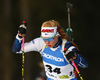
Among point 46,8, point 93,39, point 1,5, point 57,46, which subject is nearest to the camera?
point 57,46

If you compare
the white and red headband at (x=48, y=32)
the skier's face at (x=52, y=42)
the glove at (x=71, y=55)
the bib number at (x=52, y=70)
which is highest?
the white and red headband at (x=48, y=32)

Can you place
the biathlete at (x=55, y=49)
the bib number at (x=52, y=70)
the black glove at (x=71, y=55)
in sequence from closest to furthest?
the black glove at (x=71, y=55), the biathlete at (x=55, y=49), the bib number at (x=52, y=70)

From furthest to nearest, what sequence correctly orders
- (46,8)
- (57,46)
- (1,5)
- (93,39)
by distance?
1. (93,39)
2. (46,8)
3. (1,5)
4. (57,46)

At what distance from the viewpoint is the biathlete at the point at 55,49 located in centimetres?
479

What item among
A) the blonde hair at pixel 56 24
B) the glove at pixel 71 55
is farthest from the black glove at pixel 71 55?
the blonde hair at pixel 56 24

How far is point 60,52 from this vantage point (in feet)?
16.0

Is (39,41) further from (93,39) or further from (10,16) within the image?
(93,39)

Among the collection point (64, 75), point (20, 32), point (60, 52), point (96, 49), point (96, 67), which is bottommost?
point (96, 67)

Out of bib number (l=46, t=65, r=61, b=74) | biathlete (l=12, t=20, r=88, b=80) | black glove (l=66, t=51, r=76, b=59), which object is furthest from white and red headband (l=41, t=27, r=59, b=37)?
bib number (l=46, t=65, r=61, b=74)

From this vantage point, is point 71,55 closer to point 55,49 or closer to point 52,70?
point 55,49

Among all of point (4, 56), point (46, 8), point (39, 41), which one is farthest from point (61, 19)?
point (39, 41)

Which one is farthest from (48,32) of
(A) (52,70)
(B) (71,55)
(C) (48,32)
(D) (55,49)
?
(A) (52,70)

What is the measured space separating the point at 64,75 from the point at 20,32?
3.38ft

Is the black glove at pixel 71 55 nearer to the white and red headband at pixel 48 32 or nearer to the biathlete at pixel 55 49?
the biathlete at pixel 55 49
